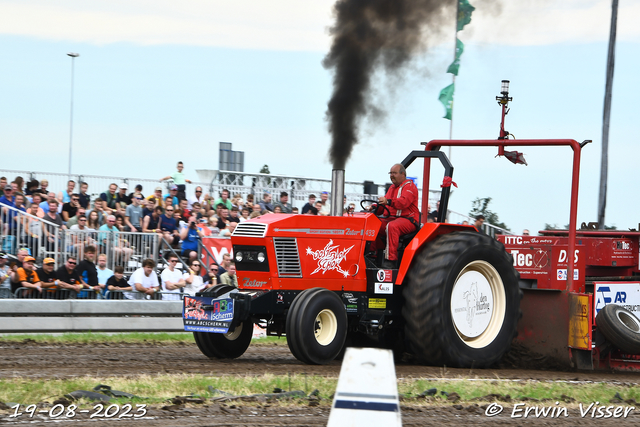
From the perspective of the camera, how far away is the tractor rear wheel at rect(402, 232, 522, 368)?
874cm

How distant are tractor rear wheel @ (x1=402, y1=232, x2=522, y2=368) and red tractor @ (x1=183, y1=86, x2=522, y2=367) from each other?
0.01 metres

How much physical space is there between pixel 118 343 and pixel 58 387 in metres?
4.57

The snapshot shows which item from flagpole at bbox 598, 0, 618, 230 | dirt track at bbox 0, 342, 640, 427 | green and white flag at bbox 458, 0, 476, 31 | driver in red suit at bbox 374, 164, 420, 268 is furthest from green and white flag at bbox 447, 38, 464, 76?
driver in red suit at bbox 374, 164, 420, 268

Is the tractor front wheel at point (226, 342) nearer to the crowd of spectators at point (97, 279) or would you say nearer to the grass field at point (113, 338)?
the grass field at point (113, 338)

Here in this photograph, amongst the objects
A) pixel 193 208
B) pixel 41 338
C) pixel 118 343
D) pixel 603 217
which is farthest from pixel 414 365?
pixel 603 217

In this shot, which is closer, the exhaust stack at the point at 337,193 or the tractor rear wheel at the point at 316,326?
the tractor rear wheel at the point at 316,326

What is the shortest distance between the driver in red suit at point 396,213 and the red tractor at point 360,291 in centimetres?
12

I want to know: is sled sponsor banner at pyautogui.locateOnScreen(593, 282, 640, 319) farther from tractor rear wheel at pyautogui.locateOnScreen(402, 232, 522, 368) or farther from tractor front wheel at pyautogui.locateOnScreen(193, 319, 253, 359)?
tractor front wheel at pyautogui.locateOnScreen(193, 319, 253, 359)

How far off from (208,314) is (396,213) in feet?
7.26

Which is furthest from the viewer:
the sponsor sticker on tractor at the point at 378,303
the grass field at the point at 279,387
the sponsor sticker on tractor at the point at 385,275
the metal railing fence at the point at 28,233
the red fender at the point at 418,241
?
the metal railing fence at the point at 28,233

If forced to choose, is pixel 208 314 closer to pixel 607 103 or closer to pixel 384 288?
pixel 384 288

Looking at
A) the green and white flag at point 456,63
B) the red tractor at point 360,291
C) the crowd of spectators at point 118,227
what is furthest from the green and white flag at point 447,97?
the red tractor at point 360,291

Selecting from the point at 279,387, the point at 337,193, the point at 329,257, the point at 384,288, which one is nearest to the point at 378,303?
the point at 384,288

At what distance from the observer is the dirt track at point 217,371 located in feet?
18.7
